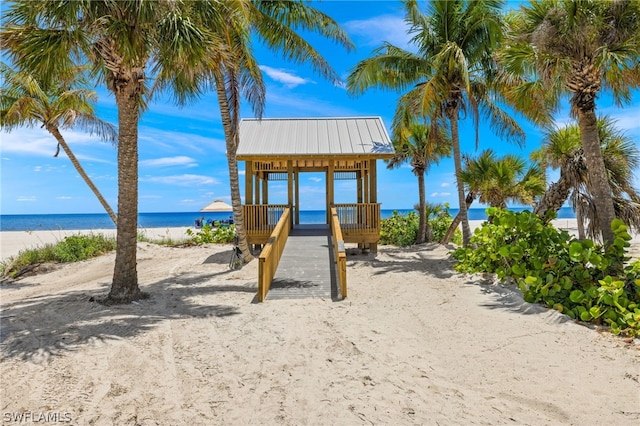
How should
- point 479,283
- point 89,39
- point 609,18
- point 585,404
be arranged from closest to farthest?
1. point 585,404
2. point 89,39
3. point 609,18
4. point 479,283

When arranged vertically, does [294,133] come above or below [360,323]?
above

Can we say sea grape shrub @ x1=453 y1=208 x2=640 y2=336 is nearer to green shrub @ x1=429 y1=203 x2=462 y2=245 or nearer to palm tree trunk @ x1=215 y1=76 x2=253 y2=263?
palm tree trunk @ x1=215 y1=76 x2=253 y2=263

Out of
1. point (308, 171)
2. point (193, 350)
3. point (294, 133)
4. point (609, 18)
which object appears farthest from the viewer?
point (308, 171)

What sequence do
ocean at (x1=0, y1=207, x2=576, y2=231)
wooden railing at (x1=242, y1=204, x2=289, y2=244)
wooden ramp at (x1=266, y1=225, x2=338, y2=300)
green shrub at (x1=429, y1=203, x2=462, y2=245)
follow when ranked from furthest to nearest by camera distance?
ocean at (x1=0, y1=207, x2=576, y2=231)
green shrub at (x1=429, y1=203, x2=462, y2=245)
wooden railing at (x1=242, y1=204, x2=289, y2=244)
wooden ramp at (x1=266, y1=225, x2=338, y2=300)

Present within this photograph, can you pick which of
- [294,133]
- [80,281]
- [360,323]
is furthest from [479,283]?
[80,281]

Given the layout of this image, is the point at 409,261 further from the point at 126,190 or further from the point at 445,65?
the point at 126,190

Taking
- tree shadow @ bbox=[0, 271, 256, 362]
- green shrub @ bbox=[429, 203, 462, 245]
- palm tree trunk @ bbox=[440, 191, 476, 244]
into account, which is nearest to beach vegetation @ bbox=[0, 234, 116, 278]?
tree shadow @ bbox=[0, 271, 256, 362]

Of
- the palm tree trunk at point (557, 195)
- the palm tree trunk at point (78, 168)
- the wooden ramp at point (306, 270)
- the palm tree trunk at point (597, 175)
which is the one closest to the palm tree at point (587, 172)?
the palm tree trunk at point (557, 195)

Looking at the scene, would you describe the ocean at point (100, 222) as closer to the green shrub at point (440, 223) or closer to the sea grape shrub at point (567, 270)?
the green shrub at point (440, 223)

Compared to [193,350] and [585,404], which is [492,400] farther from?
[193,350]

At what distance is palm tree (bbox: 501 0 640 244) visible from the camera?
6.96 m

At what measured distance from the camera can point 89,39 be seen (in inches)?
257

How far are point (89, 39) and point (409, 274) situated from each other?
8.87 metres

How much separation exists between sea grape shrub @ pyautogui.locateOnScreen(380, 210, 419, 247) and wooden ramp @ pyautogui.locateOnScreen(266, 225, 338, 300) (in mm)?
5767
